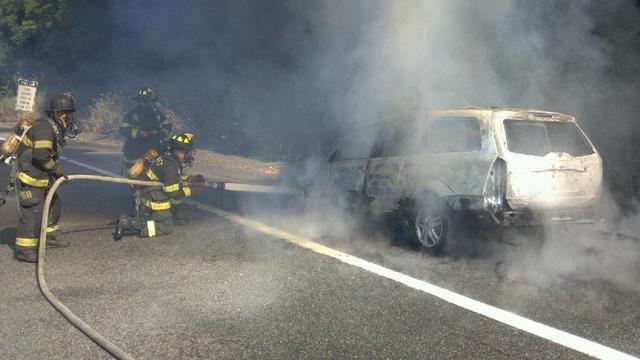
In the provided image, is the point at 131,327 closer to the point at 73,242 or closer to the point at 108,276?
the point at 108,276

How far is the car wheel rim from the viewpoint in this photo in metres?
5.38

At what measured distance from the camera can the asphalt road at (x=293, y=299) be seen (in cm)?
331

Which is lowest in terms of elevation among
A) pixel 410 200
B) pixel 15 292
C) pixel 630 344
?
pixel 15 292

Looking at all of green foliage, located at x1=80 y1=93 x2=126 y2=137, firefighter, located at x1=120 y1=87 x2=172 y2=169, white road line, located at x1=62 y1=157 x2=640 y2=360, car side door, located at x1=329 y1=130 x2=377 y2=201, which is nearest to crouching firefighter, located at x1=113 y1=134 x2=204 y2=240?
white road line, located at x1=62 y1=157 x2=640 y2=360

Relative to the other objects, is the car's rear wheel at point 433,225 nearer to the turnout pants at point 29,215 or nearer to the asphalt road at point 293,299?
the asphalt road at point 293,299

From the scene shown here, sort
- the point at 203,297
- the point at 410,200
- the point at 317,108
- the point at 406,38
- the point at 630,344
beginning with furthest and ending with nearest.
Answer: the point at 317,108 < the point at 406,38 < the point at 410,200 < the point at 203,297 < the point at 630,344

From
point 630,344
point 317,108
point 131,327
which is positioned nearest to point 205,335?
point 131,327

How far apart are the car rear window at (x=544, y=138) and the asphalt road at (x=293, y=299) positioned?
40.7 inches

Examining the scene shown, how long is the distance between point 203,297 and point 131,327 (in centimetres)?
69

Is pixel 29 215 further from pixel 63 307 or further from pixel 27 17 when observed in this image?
pixel 27 17

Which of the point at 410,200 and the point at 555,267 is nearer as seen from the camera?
the point at 555,267

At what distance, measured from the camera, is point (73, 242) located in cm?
580

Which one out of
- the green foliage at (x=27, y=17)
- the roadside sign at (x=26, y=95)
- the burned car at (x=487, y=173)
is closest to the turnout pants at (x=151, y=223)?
the burned car at (x=487, y=173)

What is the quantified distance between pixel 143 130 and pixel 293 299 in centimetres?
463
